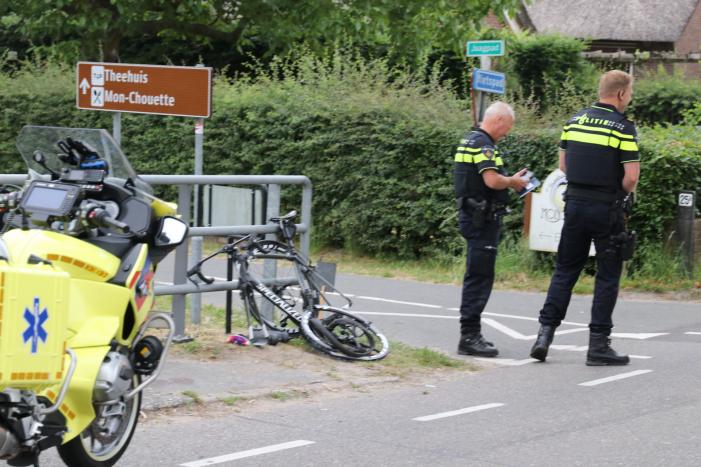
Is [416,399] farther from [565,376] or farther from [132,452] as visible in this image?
[132,452]

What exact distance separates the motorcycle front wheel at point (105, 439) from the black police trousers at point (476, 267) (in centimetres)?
409

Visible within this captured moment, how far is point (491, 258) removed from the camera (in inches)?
361

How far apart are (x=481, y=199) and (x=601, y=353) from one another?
147 cm

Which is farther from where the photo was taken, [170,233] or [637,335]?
[637,335]

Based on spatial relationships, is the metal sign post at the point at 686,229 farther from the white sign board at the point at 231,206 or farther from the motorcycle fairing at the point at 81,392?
the motorcycle fairing at the point at 81,392

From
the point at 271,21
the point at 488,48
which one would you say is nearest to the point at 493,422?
the point at 488,48

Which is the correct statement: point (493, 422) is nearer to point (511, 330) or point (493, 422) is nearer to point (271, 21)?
point (511, 330)

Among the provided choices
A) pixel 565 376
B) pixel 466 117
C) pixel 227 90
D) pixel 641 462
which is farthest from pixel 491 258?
pixel 227 90

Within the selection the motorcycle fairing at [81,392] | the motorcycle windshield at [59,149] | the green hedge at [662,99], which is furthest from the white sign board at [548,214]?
the green hedge at [662,99]

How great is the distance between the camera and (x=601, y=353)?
351 inches

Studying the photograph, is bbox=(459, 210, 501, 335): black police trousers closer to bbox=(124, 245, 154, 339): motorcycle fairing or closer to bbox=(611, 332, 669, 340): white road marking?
bbox=(611, 332, 669, 340): white road marking

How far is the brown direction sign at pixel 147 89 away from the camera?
9.93 meters

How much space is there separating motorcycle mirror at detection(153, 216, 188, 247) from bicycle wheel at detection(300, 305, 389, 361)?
3.07m

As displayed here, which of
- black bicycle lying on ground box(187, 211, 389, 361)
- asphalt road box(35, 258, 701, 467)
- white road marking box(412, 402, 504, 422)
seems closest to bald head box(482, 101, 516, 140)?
black bicycle lying on ground box(187, 211, 389, 361)
